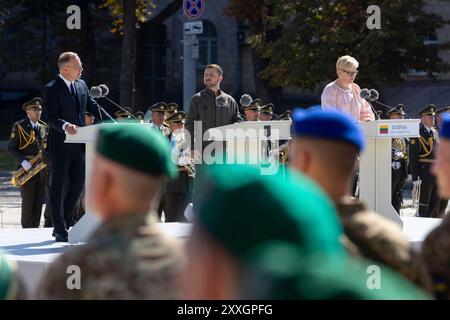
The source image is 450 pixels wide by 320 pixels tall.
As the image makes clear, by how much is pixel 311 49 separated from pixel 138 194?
28.2 meters

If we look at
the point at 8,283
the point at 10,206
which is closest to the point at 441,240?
the point at 8,283

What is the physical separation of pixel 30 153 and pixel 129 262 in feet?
37.9

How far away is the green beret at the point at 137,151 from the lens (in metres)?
3.24

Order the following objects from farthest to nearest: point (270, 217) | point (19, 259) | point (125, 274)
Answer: point (19, 259), point (125, 274), point (270, 217)

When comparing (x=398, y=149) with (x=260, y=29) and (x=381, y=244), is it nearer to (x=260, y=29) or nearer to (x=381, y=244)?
(x=381, y=244)

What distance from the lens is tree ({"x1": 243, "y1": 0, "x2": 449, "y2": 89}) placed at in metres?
30.2

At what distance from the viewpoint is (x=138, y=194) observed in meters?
3.29

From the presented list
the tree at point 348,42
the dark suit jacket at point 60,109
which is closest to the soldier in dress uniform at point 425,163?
the dark suit jacket at point 60,109

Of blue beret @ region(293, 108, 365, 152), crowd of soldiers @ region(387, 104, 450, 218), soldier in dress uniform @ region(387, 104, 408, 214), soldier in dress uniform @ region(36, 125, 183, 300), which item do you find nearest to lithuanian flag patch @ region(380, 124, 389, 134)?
crowd of soldiers @ region(387, 104, 450, 218)

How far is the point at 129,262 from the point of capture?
3.27 meters

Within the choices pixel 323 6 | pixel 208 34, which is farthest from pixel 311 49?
pixel 208 34

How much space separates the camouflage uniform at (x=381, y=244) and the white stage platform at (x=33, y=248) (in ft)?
12.6

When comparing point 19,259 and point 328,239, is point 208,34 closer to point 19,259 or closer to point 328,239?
point 19,259

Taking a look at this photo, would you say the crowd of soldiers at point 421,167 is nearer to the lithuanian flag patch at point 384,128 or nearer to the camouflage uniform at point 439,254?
the lithuanian flag patch at point 384,128
